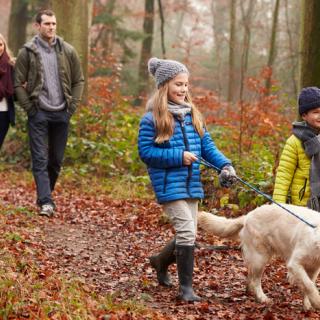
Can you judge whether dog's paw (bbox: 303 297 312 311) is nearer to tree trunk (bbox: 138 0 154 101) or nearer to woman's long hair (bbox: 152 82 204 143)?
woman's long hair (bbox: 152 82 204 143)

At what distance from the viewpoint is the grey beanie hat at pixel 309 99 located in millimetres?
5855

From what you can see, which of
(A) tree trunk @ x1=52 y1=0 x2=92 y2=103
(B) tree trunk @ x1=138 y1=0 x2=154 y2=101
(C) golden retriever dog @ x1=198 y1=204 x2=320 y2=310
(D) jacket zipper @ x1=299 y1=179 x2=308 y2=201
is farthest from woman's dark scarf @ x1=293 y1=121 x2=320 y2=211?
(B) tree trunk @ x1=138 y1=0 x2=154 y2=101

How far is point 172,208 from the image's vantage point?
5.61m

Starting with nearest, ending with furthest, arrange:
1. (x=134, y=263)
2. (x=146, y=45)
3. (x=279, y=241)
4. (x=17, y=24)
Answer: (x=279, y=241)
(x=134, y=263)
(x=17, y=24)
(x=146, y=45)

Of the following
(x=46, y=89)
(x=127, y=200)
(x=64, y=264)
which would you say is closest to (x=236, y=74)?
(x=127, y=200)

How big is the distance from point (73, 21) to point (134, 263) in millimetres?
7916

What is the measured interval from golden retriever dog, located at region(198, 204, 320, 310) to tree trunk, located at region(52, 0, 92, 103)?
8763mm

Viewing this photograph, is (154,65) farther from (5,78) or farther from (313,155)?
(5,78)

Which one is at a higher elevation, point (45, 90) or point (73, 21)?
point (73, 21)

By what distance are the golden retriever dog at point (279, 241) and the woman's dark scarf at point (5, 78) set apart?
407 centimetres

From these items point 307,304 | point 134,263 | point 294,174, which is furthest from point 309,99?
point 134,263

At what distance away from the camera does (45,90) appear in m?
8.88

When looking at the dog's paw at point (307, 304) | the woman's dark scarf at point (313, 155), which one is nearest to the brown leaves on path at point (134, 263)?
the dog's paw at point (307, 304)

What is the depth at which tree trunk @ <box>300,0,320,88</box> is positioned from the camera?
8492 millimetres
